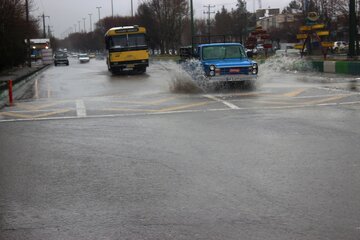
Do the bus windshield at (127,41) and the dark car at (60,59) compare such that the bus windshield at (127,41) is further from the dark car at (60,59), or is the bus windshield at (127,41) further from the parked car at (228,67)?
the dark car at (60,59)

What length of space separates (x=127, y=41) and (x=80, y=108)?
18504 mm

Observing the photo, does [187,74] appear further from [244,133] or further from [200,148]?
[200,148]

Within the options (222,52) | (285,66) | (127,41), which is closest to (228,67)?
(222,52)

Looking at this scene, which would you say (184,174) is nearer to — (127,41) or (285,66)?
(127,41)

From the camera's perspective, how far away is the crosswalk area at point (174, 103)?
45.6 ft

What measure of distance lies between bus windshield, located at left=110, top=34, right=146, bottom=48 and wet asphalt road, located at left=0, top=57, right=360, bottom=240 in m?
19.8

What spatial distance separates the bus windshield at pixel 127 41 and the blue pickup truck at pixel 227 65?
13345mm

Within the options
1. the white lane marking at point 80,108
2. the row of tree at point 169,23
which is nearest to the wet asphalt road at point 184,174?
the white lane marking at point 80,108

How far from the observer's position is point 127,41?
108 ft

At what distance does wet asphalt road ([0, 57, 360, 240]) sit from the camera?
194 inches

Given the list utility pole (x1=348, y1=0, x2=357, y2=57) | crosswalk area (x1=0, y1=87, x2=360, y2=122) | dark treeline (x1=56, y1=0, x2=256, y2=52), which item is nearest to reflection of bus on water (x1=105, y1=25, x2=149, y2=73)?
utility pole (x1=348, y1=0, x2=357, y2=57)

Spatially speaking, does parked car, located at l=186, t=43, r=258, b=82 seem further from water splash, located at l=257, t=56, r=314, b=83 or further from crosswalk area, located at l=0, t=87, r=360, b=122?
water splash, located at l=257, t=56, r=314, b=83

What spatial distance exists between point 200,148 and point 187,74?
44.2 feet

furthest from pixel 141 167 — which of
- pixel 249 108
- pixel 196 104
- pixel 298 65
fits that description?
pixel 298 65
